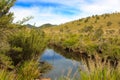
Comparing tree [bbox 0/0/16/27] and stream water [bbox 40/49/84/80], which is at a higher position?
tree [bbox 0/0/16/27]

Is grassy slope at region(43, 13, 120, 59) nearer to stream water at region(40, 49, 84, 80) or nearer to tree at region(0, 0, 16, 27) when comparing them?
stream water at region(40, 49, 84, 80)

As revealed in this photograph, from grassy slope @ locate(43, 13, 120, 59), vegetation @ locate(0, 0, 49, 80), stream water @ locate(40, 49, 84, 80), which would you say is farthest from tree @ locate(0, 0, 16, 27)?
grassy slope @ locate(43, 13, 120, 59)

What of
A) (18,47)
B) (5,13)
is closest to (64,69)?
(18,47)

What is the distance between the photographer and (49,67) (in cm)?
1900

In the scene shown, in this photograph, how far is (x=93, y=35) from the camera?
55.1 metres

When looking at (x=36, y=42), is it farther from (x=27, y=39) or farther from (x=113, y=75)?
(x=113, y=75)

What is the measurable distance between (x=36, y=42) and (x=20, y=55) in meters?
1.62

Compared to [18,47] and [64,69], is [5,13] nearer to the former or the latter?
[18,47]

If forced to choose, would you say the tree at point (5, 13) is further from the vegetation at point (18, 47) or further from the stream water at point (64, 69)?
the stream water at point (64, 69)

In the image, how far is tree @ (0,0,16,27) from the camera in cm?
1427

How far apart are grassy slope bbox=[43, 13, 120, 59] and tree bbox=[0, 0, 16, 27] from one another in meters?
15.6

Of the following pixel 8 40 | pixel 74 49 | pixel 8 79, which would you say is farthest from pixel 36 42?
pixel 74 49

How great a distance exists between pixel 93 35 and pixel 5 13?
4083cm

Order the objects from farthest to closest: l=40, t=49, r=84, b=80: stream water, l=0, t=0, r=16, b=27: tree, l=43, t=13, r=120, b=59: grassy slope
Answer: l=43, t=13, r=120, b=59: grassy slope, l=0, t=0, r=16, b=27: tree, l=40, t=49, r=84, b=80: stream water
